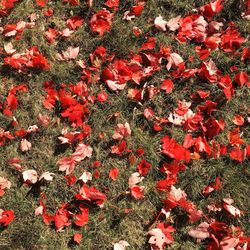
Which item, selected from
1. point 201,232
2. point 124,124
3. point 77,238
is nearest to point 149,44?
point 124,124

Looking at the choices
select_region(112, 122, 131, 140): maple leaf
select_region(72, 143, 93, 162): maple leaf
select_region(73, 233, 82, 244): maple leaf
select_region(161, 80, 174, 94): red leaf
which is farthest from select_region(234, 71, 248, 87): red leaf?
select_region(73, 233, 82, 244): maple leaf

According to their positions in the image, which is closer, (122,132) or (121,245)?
(121,245)

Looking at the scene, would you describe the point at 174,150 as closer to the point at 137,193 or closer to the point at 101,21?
the point at 137,193

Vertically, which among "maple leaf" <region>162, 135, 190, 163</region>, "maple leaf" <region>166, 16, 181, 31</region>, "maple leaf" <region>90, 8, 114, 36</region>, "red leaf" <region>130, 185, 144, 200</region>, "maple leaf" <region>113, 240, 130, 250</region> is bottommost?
"maple leaf" <region>113, 240, 130, 250</region>

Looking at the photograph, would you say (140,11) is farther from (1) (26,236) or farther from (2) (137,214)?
(1) (26,236)

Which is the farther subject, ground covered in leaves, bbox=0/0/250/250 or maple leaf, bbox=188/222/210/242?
ground covered in leaves, bbox=0/0/250/250

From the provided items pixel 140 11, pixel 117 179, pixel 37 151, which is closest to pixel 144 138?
pixel 117 179

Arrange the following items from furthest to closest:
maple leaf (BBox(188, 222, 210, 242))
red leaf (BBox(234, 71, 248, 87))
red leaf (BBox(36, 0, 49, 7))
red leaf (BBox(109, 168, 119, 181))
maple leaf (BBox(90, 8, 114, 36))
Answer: red leaf (BBox(36, 0, 49, 7)) → maple leaf (BBox(90, 8, 114, 36)) → red leaf (BBox(234, 71, 248, 87)) → red leaf (BBox(109, 168, 119, 181)) → maple leaf (BBox(188, 222, 210, 242))

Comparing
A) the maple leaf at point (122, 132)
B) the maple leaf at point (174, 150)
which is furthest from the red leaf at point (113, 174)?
the maple leaf at point (174, 150)

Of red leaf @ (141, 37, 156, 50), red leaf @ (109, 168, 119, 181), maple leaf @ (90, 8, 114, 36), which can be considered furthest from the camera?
maple leaf @ (90, 8, 114, 36)

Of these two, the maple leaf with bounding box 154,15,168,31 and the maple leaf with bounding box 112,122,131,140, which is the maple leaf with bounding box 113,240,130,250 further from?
the maple leaf with bounding box 154,15,168,31
